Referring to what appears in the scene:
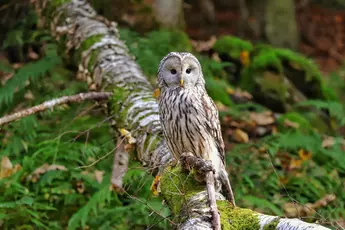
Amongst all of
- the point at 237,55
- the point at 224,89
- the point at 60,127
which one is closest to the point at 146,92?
the point at 60,127

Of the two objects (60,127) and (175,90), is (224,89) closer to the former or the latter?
(60,127)

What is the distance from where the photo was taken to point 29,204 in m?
5.00

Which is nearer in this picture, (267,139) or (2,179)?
(2,179)

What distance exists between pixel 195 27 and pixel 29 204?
7.97 m

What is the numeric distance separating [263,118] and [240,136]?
2.28 ft

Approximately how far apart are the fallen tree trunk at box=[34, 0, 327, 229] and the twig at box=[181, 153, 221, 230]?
0.19 feet

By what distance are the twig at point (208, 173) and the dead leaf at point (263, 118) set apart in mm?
4004

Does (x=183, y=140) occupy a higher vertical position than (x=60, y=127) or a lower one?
higher

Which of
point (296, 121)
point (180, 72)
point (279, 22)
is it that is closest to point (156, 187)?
point (180, 72)

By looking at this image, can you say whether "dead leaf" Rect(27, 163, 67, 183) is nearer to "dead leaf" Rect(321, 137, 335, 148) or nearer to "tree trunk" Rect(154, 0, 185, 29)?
"dead leaf" Rect(321, 137, 335, 148)

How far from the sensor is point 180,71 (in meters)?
4.37

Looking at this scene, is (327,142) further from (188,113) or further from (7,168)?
(7,168)

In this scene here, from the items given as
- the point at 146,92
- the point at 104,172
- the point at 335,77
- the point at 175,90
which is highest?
the point at 175,90

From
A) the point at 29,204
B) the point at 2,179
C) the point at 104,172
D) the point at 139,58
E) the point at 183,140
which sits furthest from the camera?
the point at 139,58
